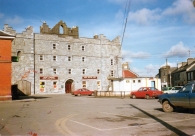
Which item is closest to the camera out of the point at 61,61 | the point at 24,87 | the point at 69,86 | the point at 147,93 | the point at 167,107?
the point at 167,107

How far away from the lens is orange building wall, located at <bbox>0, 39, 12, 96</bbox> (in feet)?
Answer: 74.3

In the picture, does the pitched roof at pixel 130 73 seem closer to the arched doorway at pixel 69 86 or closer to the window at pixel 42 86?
the arched doorway at pixel 69 86

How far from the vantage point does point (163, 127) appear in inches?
325

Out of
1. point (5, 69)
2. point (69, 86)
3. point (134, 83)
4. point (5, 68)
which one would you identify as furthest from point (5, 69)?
point (69, 86)

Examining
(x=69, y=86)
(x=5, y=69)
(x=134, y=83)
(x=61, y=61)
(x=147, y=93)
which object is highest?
(x=61, y=61)

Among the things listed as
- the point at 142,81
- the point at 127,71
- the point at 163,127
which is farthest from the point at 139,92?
the point at 127,71

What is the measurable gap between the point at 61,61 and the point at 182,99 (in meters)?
38.0

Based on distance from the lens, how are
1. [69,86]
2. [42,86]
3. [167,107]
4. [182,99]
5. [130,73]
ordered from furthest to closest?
[130,73] < [69,86] < [42,86] < [167,107] < [182,99]

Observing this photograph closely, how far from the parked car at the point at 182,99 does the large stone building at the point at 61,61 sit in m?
35.0

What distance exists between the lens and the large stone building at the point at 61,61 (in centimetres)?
4334

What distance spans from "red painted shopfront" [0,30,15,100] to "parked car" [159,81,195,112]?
54.1 ft

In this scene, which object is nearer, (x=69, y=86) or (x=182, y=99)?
(x=182, y=99)

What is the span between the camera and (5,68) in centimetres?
2298

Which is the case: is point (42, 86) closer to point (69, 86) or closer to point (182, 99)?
Result: point (69, 86)
